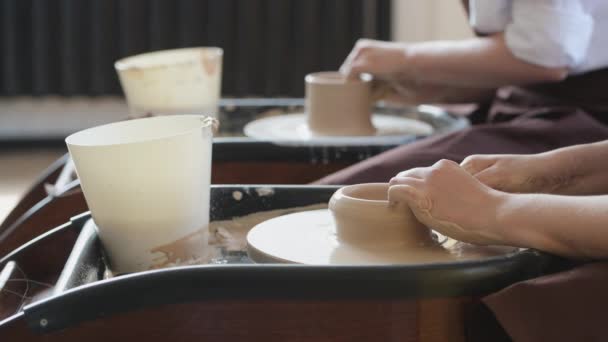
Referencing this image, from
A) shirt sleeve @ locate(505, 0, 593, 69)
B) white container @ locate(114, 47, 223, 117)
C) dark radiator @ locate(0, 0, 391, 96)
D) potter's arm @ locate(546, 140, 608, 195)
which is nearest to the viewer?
potter's arm @ locate(546, 140, 608, 195)

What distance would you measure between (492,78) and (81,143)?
75 cm

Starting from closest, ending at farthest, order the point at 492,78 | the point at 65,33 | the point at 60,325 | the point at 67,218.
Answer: the point at 60,325
the point at 67,218
the point at 492,78
the point at 65,33

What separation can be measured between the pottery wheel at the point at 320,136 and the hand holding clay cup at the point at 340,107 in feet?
0.08

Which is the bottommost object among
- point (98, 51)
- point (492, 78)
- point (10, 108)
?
point (10, 108)

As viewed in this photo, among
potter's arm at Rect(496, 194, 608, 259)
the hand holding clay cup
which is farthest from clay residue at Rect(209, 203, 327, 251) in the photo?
the hand holding clay cup

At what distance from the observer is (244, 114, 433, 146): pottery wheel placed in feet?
4.27

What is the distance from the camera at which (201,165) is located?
0.84 meters

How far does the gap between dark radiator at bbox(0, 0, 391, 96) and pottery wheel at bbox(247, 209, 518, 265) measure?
2305mm

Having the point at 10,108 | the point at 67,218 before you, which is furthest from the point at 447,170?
the point at 10,108

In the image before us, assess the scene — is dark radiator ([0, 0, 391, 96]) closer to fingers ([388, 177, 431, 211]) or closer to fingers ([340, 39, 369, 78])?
fingers ([340, 39, 369, 78])

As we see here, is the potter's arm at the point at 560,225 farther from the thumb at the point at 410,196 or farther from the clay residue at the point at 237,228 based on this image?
the clay residue at the point at 237,228

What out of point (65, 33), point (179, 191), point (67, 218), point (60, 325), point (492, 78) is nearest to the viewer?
point (60, 325)

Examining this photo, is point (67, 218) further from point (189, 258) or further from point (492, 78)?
point (492, 78)

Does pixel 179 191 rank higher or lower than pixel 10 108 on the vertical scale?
higher
